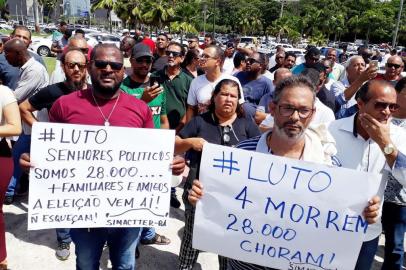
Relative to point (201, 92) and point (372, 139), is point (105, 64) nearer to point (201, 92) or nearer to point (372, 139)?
point (372, 139)

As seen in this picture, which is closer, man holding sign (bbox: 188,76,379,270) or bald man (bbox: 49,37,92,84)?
man holding sign (bbox: 188,76,379,270)

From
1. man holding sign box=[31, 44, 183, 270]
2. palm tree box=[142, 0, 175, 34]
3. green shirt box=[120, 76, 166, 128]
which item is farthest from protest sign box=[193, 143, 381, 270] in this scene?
palm tree box=[142, 0, 175, 34]

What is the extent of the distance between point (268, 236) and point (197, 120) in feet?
3.77

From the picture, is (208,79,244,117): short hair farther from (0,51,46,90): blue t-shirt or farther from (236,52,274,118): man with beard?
(0,51,46,90): blue t-shirt

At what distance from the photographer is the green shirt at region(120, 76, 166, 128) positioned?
3561 mm

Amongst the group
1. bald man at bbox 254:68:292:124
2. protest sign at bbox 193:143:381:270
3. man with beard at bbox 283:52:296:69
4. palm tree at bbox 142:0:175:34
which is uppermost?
palm tree at bbox 142:0:175:34

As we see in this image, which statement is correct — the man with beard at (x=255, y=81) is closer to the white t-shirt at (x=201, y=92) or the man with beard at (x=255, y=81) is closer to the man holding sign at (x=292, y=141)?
the white t-shirt at (x=201, y=92)

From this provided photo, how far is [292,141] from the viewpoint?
78.2 inches

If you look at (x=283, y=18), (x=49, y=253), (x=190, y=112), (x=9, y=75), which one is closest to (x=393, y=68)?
(x=190, y=112)

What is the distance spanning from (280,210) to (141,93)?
2002mm

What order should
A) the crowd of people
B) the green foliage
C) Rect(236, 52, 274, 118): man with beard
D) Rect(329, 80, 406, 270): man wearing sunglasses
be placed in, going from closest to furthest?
the crowd of people < Rect(329, 80, 406, 270): man wearing sunglasses < Rect(236, 52, 274, 118): man with beard < the green foliage

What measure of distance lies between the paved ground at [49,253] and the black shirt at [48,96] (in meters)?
1.44

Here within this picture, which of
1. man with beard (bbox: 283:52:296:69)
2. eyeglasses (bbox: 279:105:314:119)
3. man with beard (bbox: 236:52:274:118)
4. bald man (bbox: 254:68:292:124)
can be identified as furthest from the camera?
man with beard (bbox: 283:52:296:69)

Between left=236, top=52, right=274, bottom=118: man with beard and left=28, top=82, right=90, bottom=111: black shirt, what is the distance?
91.6 inches
